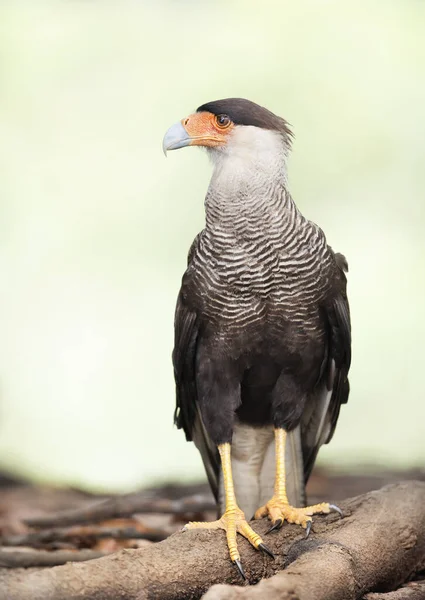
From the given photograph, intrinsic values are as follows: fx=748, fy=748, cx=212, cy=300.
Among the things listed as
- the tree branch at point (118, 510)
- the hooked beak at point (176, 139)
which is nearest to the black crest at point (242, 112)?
the hooked beak at point (176, 139)

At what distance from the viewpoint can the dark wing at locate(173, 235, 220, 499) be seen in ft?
8.52

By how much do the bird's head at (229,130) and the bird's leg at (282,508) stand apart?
1006 millimetres

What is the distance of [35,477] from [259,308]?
7.34 ft

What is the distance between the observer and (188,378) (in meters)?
→ 2.72

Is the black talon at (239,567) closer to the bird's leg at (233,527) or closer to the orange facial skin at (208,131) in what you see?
the bird's leg at (233,527)

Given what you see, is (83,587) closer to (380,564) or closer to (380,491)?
(380,564)

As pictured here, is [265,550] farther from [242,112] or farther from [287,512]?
[242,112]

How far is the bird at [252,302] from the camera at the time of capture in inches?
96.8

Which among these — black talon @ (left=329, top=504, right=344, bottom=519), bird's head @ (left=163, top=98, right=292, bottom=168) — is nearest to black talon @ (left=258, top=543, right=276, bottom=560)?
black talon @ (left=329, top=504, right=344, bottom=519)

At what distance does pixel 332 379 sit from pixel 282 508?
1.71 feet

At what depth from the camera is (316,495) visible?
157 inches

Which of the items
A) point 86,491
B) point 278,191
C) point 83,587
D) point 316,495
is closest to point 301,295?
point 278,191

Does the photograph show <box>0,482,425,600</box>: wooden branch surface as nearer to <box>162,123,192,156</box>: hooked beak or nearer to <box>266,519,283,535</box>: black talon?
<box>266,519,283,535</box>: black talon

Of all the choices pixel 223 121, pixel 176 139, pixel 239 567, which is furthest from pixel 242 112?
pixel 239 567
